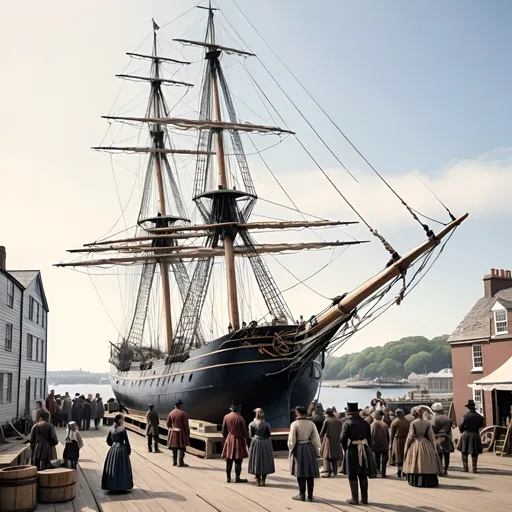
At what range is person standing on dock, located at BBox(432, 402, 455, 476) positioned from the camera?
14258 millimetres

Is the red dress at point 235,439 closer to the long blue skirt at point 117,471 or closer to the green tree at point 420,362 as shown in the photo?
the long blue skirt at point 117,471

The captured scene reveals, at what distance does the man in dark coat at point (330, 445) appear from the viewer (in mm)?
13992

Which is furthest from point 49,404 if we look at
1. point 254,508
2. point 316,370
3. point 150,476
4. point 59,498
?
point 254,508

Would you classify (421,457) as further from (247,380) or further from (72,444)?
(247,380)

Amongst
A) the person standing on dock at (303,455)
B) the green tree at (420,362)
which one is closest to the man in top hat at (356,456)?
the person standing on dock at (303,455)

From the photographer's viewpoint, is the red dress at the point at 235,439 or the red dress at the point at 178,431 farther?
the red dress at the point at 178,431

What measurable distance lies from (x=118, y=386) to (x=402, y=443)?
28.7 metres

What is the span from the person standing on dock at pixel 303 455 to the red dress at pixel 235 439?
1876mm

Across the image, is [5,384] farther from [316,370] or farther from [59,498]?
[59,498]

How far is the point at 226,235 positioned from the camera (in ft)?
92.8

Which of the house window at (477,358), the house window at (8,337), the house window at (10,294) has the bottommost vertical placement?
the house window at (477,358)

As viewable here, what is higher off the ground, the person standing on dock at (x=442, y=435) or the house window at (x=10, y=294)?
the house window at (x=10, y=294)

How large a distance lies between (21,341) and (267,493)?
75.9 ft

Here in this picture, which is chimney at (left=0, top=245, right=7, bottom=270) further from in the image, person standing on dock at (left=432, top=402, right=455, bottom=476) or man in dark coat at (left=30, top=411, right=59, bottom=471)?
person standing on dock at (left=432, top=402, right=455, bottom=476)
